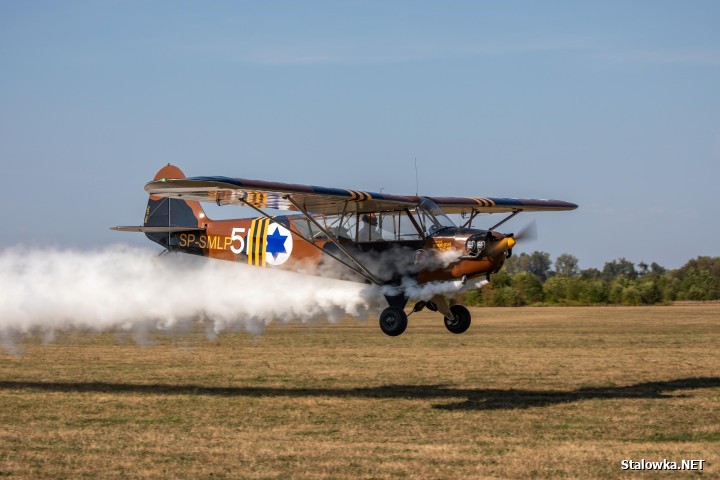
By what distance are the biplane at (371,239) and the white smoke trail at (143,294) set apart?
866 millimetres

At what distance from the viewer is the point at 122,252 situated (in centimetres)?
2495

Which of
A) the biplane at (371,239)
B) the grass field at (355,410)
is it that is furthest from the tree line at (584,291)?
the biplane at (371,239)

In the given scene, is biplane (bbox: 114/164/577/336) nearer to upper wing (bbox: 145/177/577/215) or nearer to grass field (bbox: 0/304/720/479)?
upper wing (bbox: 145/177/577/215)

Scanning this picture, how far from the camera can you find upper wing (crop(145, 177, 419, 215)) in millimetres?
17344

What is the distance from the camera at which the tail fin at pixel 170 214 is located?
23.7 m

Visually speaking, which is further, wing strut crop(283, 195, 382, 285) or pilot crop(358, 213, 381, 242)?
pilot crop(358, 213, 381, 242)

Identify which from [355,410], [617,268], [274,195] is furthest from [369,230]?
[617,268]

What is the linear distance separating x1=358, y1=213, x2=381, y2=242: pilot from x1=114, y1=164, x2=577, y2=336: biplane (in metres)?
0.02

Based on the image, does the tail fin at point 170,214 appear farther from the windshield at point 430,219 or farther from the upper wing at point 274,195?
the windshield at point 430,219

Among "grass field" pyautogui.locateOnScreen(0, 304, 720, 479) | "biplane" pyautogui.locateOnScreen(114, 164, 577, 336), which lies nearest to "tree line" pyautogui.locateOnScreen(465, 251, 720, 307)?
"grass field" pyautogui.locateOnScreen(0, 304, 720, 479)

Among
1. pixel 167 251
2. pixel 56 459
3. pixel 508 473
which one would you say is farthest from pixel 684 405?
pixel 167 251

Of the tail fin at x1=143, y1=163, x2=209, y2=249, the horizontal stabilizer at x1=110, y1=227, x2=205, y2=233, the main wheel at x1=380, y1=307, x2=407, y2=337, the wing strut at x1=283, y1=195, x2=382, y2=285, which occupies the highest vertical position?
the tail fin at x1=143, y1=163, x2=209, y2=249

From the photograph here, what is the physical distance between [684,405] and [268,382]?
909 cm

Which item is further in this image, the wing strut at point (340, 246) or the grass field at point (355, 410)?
the wing strut at point (340, 246)
